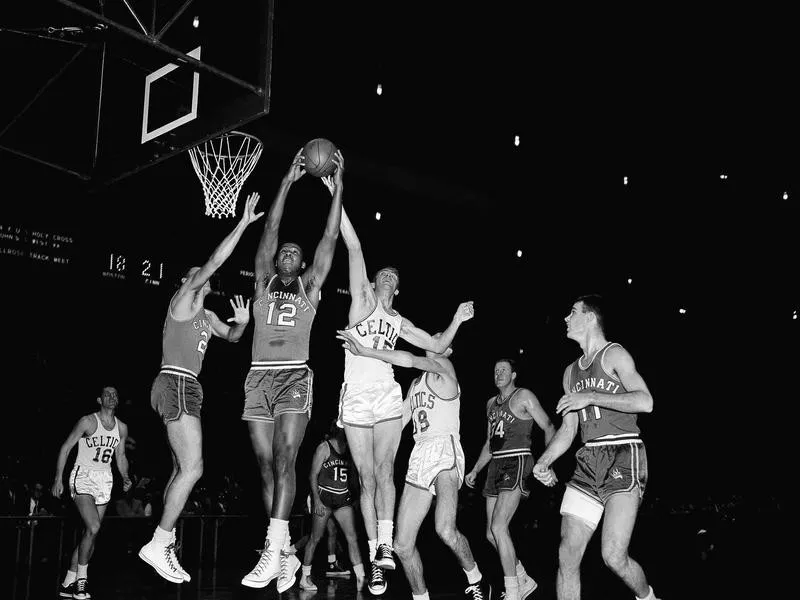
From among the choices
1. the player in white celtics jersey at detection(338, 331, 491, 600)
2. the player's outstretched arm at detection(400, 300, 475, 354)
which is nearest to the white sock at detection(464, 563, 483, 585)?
the player in white celtics jersey at detection(338, 331, 491, 600)

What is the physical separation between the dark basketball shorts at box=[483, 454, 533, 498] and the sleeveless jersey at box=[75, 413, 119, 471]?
443 centimetres

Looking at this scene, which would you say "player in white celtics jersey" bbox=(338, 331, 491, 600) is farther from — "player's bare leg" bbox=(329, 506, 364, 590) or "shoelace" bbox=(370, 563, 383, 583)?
"player's bare leg" bbox=(329, 506, 364, 590)

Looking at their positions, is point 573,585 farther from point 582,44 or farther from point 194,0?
point 582,44

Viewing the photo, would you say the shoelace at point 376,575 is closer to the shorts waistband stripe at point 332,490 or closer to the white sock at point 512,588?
the white sock at point 512,588

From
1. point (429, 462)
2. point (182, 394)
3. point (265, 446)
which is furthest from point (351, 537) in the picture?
point (182, 394)

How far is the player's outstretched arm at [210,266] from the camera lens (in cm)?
607

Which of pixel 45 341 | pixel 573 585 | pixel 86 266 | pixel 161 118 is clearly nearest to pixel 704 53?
pixel 161 118

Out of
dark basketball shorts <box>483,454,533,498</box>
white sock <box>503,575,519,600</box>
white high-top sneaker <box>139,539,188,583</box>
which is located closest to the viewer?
white high-top sneaker <box>139,539,188,583</box>

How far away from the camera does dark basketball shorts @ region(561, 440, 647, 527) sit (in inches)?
212

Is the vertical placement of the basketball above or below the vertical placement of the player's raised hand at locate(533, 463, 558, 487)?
above

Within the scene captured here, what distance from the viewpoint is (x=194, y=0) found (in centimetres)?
794

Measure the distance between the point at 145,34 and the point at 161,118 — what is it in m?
1.70

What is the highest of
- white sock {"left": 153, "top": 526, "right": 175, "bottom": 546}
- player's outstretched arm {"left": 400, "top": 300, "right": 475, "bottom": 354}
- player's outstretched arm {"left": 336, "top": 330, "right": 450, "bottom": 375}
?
player's outstretched arm {"left": 400, "top": 300, "right": 475, "bottom": 354}

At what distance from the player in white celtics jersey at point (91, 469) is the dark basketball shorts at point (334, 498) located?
2.40 m
